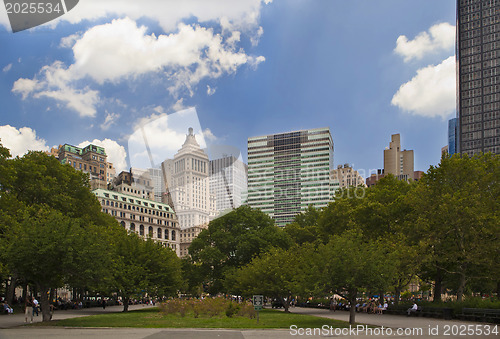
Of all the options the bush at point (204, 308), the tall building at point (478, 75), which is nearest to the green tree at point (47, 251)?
the bush at point (204, 308)

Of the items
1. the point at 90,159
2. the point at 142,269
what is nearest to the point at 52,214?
the point at 142,269

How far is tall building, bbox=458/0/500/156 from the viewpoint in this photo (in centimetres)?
14188

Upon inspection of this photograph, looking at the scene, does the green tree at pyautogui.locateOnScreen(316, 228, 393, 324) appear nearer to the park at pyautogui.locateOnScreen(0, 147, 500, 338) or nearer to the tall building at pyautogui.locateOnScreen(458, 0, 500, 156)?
the park at pyautogui.locateOnScreen(0, 147, 500, 338)

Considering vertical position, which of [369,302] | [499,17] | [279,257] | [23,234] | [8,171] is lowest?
[369,302]

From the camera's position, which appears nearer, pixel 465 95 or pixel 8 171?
pixel 8 171

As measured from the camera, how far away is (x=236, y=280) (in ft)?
185

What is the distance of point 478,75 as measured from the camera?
14488 centimetres

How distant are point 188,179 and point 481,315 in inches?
870

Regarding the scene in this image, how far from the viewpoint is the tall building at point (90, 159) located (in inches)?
6934

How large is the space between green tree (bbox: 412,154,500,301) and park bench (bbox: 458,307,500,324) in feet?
23.0

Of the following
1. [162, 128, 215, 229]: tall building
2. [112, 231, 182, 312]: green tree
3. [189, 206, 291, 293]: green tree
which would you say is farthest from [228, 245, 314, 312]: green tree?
[162, 128, 215, 229]: tall building

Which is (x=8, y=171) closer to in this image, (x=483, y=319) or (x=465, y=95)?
(x=483, y=319)

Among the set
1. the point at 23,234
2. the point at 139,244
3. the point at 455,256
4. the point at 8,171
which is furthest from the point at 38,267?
the point at 455,256

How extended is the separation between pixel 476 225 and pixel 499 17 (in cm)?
12792
